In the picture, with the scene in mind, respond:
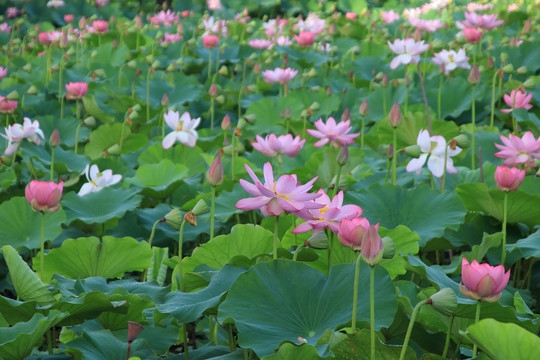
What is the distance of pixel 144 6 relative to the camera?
6.16 m

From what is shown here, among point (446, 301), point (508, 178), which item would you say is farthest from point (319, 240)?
point (508, 178)

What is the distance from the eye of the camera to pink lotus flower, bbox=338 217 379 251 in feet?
2.97

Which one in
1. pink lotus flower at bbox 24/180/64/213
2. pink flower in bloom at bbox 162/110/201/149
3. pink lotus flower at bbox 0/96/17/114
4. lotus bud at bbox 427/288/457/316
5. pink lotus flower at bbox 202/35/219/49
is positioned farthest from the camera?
pink lotus flower at bbox 202/35/219/49

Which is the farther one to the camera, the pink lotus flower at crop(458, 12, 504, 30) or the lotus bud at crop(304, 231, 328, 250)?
the pink lotus flower at crop(458, 12, 504, 30)

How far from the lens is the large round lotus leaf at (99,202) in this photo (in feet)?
5.55

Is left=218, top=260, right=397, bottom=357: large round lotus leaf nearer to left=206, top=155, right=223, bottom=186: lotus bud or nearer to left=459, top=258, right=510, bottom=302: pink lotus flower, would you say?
left=459, top=258, right=510, bottom=302: pink lotus flower

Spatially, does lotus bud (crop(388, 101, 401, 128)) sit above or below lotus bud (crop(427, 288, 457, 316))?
below

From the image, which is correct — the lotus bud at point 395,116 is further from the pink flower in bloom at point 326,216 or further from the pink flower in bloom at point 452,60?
the pink flower in bloom at point 452,60

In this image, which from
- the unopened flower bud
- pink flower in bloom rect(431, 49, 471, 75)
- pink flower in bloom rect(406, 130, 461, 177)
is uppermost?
the unopened flower bud

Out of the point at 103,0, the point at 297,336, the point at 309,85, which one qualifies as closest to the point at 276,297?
the point at 297,336

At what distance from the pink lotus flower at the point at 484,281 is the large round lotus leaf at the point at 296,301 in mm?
137

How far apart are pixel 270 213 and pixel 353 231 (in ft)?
0.47

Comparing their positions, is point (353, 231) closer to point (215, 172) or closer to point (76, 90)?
point (215, 172)

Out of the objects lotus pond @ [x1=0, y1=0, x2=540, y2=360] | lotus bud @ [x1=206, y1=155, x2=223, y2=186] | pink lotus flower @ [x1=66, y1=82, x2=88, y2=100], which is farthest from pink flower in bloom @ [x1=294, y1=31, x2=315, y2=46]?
lotus bud @ [x1=206, y1=155, x2=223, y2=186]
